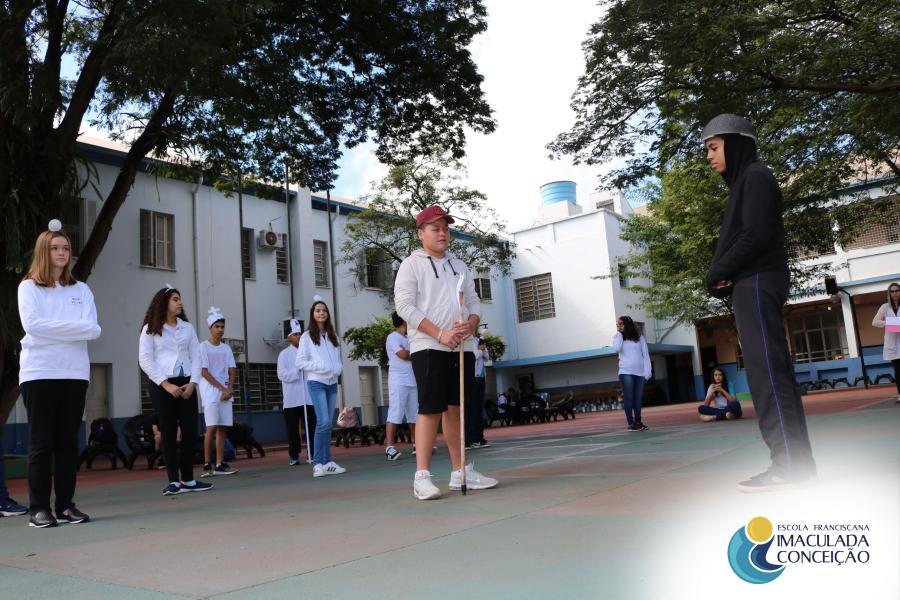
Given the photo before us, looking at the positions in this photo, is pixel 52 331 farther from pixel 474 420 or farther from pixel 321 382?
pixel 474 420

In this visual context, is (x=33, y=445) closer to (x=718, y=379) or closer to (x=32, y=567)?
(x=32, y=567)

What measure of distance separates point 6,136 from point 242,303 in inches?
560

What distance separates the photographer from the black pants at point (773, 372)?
365 cm

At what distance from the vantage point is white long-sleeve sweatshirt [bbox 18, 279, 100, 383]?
5.07 meters

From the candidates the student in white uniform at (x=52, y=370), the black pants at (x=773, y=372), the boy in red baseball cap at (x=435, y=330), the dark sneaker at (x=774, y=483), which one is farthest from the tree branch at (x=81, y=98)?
the dark sneaker at (x=774, y=483)

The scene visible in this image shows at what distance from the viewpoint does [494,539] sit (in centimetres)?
323

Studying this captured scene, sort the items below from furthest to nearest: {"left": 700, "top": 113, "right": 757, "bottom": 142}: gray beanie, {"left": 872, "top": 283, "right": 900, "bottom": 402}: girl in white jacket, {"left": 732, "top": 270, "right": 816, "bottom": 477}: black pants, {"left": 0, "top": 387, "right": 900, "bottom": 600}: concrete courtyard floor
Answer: {"left": 872, "top": 283, "right": 900, "bottom": 402}: girl in white jacket → {"left": 700, "top": 113, "right": 757, "bottom": 142}: gray beanie → {"left": 732, "top": 270, "right": 816, "bottom": 477}: black pants → {"left": 0, "top": 387, "right": 900, "bottom": 600}: concrete courtyard floor

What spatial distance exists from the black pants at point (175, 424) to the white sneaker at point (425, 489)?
3.10 metres

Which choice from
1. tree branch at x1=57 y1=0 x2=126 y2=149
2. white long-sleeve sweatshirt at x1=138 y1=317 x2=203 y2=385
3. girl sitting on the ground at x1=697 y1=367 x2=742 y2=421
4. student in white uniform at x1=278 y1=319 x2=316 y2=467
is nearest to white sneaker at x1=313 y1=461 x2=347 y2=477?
white long-sleeve sweatshirt at x1=138 y1=317 x2=203 y2=385

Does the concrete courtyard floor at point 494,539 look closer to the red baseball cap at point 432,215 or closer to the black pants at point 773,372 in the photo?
the black pants at point 773,372

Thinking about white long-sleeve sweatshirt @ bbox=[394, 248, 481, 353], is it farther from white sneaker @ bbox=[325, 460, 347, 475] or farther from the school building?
the school building

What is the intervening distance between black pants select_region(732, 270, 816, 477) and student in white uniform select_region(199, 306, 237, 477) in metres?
6.91

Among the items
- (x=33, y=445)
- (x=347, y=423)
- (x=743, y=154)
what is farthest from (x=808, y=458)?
(x=347, y=423)

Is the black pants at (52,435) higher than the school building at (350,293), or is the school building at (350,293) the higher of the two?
the school building at (350,293)
